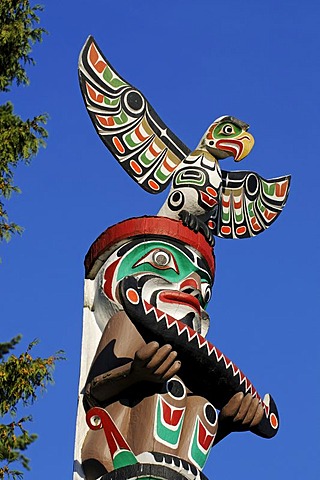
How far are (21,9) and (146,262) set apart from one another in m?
2.66

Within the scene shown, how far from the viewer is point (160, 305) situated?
909cm

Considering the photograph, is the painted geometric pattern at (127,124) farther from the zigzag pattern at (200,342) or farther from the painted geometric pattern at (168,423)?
the painted geometric pattern at (168,423)

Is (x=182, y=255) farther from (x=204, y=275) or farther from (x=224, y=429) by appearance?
(x=224, y=429)

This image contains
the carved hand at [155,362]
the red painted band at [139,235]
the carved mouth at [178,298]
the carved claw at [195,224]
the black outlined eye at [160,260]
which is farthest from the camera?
the carved claw at [195,224]

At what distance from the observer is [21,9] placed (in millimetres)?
10328

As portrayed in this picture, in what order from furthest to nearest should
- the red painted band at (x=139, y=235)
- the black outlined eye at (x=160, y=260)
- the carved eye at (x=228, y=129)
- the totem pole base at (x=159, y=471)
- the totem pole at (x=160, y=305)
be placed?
1. the carved eye at (x=228, y=129)
2. the red painted band at (x=139, y=235)
3. the black outlined eye at (x=160, y=260)
4. the totem pole at (x=160, y=305)
5. the totem pole base at (x=159, y=471)

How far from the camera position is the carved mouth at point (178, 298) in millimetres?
9141

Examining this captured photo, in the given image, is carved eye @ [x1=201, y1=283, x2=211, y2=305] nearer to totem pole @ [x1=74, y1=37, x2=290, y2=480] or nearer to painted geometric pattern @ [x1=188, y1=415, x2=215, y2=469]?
totem pole @ [x1=74, y1=37, x2=290, y2=480]

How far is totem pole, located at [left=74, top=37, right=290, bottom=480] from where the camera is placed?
27.6 feet

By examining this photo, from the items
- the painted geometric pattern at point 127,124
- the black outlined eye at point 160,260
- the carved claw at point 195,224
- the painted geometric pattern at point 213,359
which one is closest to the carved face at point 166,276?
the black outlined eye at point 160,260

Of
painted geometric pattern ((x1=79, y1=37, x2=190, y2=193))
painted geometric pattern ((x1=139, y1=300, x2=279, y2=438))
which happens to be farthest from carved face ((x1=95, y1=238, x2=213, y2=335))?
painted geometric pattern ((x1=79, y1=37, x2=190, y2=193))

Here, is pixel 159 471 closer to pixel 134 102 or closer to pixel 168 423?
pixel 168 423

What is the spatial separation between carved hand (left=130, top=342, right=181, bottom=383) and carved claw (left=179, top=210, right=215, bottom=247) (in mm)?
1687

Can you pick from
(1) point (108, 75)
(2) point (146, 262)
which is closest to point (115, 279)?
(2) point (146, 262)
